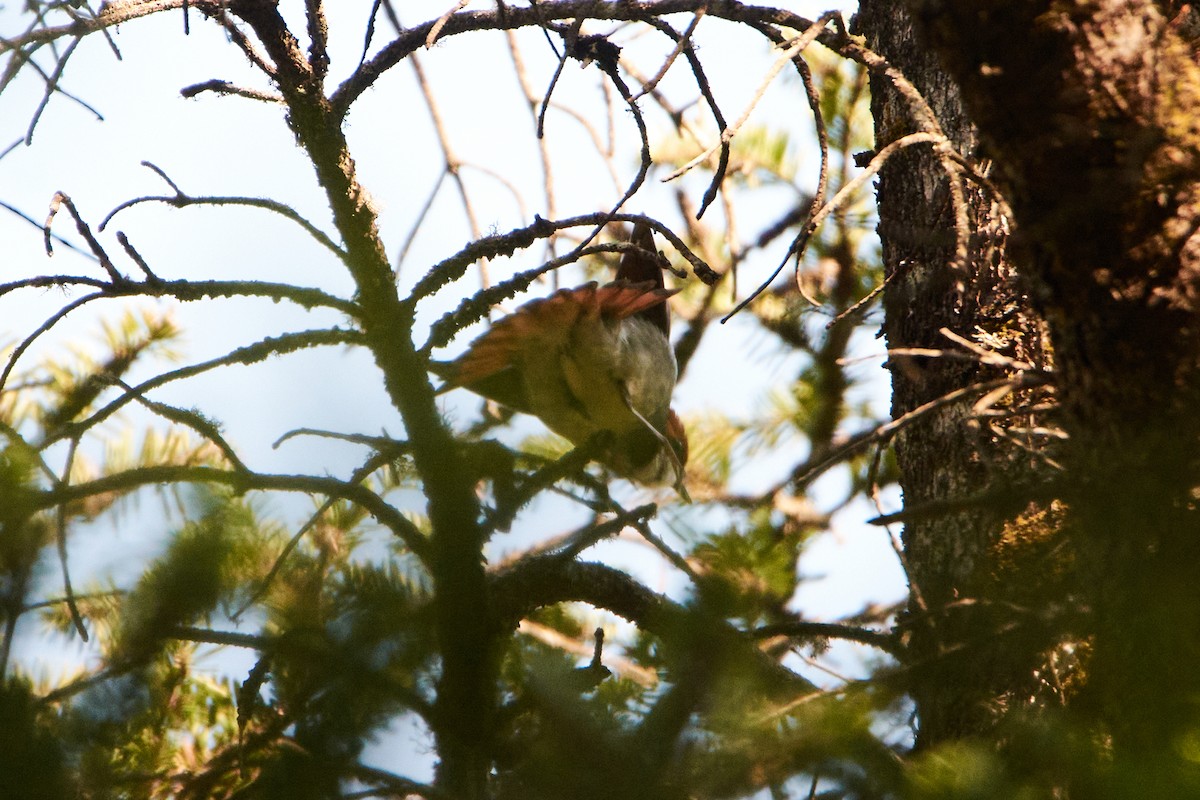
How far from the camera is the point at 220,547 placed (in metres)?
1.14

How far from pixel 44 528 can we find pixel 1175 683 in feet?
3.94

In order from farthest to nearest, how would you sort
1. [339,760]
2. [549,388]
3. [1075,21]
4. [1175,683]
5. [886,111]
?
[549,388], [886,111], [1075,21], [339,760], [1175,683]

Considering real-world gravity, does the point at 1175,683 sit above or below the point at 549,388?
below

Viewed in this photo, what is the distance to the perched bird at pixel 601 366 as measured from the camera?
9.68 ft

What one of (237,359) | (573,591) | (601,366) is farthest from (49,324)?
(601,366)

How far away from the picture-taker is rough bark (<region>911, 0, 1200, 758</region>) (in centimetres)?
118

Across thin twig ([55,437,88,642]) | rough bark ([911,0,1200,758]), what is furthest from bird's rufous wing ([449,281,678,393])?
rough bark ([911,0,1200,758])

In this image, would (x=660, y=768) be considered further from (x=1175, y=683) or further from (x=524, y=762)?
(x=1175, y=683)

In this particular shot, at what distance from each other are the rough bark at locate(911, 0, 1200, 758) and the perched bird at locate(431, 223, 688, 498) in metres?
1.64

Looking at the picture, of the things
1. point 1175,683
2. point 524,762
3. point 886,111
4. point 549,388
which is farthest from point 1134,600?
point 549,388

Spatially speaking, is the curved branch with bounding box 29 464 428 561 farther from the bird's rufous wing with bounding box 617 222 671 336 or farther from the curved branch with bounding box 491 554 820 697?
the bird's rufous wing with bounding box 617 222 671 336

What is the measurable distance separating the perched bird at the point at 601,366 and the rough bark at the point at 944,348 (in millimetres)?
833

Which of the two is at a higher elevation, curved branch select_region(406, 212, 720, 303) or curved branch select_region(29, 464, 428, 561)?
curved branch select_region(406, 212, 720, 303)

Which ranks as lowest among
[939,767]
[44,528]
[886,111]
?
[939,767]
